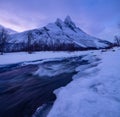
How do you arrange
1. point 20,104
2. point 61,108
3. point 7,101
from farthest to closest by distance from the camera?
point 7,101
point 20,104
point 61,108

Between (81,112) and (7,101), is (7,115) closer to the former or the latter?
(7,101)

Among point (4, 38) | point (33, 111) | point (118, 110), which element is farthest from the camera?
point (4, 38)

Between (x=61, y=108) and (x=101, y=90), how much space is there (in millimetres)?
1484

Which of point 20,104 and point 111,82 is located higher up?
point 111,82

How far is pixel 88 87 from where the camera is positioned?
520cm

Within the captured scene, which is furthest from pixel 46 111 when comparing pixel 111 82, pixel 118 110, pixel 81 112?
pixel 111 82

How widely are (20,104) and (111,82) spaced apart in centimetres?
313

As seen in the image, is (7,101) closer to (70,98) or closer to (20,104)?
(20,104)

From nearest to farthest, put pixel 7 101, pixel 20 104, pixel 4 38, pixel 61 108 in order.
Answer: pixel 61 108 → pixel 20 104 → pixel 7 101 → pixel 4 38

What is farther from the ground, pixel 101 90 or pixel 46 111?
pixel 101 90

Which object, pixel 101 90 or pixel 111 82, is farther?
pixel 111 82

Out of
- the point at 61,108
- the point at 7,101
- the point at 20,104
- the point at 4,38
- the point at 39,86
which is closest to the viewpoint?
the point at 61,108

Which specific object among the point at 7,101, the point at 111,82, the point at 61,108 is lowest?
the point at 7,101

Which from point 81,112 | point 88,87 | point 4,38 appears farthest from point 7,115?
point 4,38
